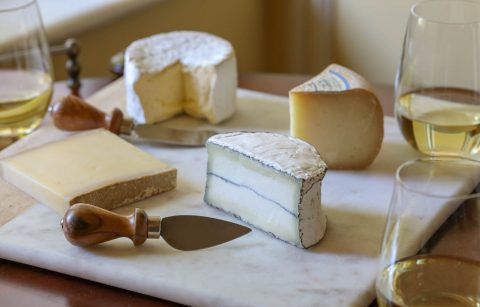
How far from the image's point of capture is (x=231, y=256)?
39.1 inches

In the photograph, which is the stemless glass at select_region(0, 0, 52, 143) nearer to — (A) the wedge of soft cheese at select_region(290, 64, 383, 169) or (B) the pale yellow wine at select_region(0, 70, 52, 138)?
(B) the pale yellow wine at select_region(0, 70, 52, 138)

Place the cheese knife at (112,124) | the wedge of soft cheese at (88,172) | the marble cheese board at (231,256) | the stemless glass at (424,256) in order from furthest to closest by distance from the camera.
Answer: the cheese knife at (112,124)
the wedge of soft cheese at (88,172)
the marble cheese board at (231,256)
the stemless glass at (424,256)

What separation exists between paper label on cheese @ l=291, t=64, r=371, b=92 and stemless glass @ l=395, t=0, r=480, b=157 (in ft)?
0.24

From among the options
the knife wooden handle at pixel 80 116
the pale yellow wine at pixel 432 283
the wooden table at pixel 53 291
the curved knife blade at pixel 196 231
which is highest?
the pale yellow wine at pixel 432 283

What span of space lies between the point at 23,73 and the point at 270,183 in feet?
1.81

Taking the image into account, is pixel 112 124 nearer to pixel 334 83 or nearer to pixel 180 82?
pixel 180 82

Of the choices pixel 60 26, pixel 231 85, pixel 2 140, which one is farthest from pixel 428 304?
pixel 60 26

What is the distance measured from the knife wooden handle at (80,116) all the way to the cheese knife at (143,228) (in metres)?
0.32

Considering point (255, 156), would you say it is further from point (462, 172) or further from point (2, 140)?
point (2, 140)

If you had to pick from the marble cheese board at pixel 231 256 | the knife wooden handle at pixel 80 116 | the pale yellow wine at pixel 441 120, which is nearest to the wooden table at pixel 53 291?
the marble cheese board at pixel 231 256

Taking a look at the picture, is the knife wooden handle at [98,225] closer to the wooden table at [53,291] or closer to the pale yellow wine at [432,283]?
the wooden table at [53,291]

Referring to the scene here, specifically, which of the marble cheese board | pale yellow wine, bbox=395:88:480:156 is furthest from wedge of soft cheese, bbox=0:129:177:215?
pale yellow wine, bbox=395:88:480:156

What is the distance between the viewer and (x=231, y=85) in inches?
55.2

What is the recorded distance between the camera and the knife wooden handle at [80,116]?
1319 millimetres
